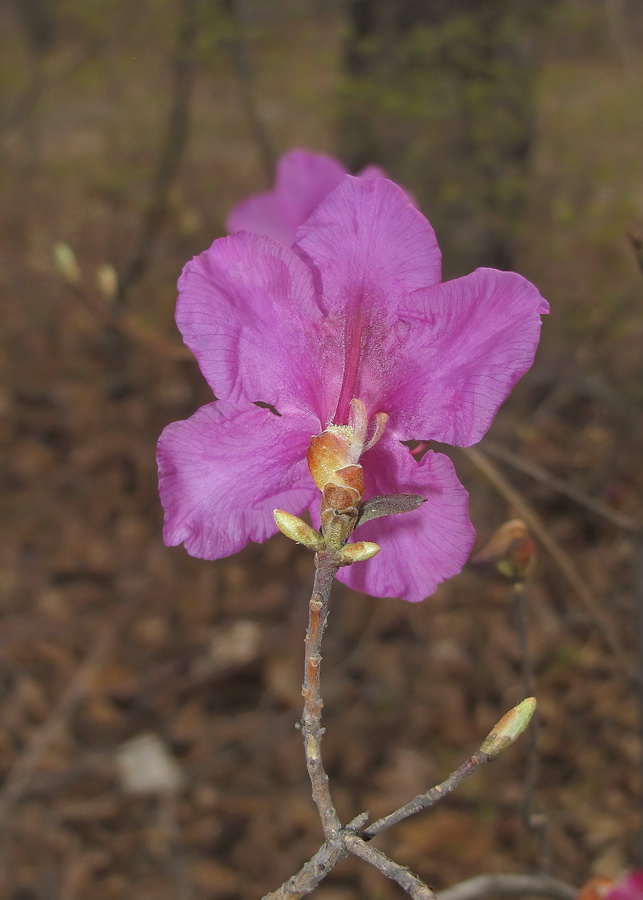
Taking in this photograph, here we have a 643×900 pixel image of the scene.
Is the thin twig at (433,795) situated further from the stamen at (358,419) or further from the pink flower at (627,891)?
the pink flower at (627,891)

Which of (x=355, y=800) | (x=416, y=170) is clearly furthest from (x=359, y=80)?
(x=355, y=800)

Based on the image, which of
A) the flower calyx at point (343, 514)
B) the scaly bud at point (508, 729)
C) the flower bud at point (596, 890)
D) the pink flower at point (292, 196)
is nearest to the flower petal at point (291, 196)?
the pink flower at point (292, 196)

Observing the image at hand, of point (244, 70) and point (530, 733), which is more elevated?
point (244, 70)

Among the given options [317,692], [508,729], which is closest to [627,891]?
[508,729]

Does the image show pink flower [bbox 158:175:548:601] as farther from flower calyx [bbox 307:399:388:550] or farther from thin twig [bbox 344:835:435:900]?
thin twig [bbox 344:835:435:900]

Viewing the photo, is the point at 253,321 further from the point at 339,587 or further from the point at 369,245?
the point at 339,587

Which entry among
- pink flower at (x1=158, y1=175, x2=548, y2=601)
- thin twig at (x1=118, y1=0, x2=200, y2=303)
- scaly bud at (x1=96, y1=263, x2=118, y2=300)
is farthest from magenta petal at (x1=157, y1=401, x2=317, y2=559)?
thin twig at (x1=118, y1=0, x2=200, y2=303)

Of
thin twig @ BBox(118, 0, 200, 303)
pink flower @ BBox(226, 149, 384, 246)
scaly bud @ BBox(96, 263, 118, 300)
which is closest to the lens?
pink flower @ BBox(226, 149, 384, 246)
